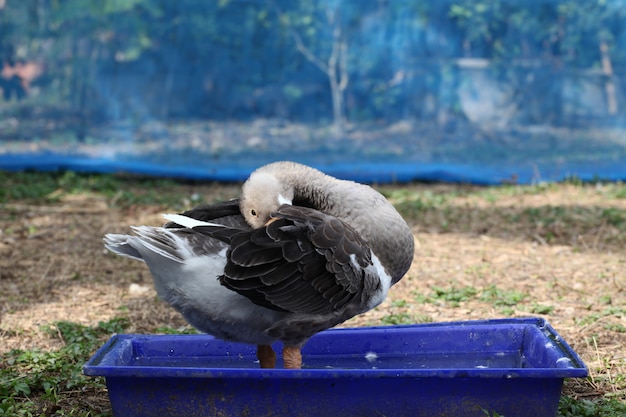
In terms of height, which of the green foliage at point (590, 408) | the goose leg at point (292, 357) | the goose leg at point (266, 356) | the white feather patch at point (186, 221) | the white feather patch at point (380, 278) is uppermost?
the white feather patch at point (186, 221)

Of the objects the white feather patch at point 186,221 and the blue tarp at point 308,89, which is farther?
the blue tarp at point 308,89

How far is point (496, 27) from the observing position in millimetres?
9555

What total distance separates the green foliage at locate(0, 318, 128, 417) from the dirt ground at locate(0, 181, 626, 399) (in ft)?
0.51

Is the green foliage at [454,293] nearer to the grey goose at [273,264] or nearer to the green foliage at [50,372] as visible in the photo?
the grey goose at [273,264]

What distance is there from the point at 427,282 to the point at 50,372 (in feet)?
8.51

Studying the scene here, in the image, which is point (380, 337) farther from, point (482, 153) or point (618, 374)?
point (482, 153)

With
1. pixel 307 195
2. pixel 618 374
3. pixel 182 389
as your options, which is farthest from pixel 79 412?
pixel 618 374

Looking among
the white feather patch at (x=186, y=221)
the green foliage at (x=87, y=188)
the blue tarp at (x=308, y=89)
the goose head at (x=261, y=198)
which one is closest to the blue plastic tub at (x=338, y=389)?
the white feather patch at (x=186, y=221)

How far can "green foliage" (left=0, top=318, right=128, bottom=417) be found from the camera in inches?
138

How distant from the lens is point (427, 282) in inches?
216

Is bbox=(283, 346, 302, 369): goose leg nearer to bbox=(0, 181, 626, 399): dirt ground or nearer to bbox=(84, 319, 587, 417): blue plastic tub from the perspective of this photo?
bbox=(84, 319, 587, 417): blue plastic tub

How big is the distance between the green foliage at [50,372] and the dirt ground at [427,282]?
16 centimetres

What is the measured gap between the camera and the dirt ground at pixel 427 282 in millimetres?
4434

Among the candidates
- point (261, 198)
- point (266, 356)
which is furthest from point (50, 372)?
point (261, 198)
